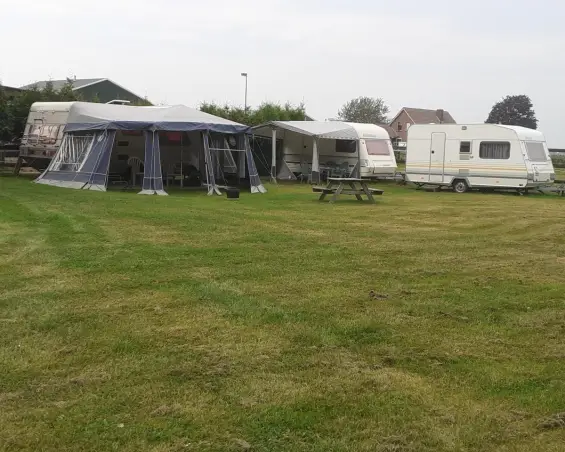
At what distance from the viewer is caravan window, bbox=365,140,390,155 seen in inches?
968

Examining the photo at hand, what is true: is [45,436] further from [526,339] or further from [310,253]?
[310,253]

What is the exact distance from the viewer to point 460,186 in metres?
22.0

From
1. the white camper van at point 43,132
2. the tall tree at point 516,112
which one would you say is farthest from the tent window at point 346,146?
the tall tree at point 516,112

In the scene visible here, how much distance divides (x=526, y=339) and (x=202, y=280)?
316cm

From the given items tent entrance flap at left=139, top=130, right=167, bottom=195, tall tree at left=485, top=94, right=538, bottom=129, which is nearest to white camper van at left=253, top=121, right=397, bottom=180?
tent entrance flap at left=139, top=130, right=167, bottom=195

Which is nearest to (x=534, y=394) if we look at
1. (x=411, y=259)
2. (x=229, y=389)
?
(x=229, y=389)

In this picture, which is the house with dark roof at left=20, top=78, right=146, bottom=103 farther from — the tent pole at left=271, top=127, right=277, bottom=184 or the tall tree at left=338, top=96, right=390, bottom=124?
the tall tree at left=338, top=96, right=390, bottom=124

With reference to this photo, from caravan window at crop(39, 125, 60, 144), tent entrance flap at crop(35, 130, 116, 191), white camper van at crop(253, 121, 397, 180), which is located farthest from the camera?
white camper van at crop(253, 121, 397, 180)

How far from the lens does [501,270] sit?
7.41m

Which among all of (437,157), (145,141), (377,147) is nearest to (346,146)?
(377,147)

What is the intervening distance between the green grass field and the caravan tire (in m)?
12.6

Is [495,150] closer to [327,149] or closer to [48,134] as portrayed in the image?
[327,149]

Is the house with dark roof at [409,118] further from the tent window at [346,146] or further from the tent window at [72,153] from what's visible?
the tent window at [72,153]

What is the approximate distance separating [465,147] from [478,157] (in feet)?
1.94
